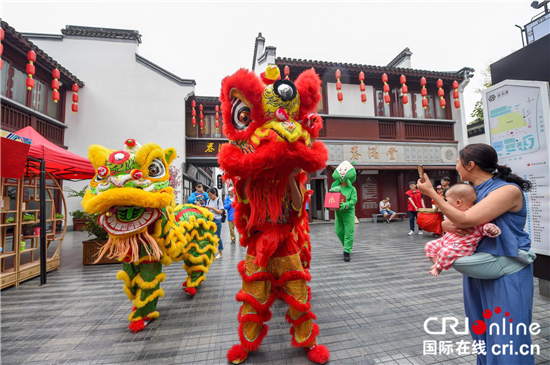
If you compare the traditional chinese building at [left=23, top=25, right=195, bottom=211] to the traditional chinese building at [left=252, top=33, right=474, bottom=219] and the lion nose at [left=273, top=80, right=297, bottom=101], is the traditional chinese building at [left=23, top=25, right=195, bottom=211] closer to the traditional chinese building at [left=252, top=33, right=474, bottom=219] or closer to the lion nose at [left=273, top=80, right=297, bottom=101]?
the traditional chinese building at [left=252, top=33, right=474, bottom=219]

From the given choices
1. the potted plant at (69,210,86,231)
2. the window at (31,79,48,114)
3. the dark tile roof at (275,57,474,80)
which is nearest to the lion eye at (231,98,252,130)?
the dark tile roof at (275,57,474,80)

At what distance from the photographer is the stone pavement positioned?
6.59 ft

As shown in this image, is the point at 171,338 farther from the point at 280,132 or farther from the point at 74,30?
the point at 74,30

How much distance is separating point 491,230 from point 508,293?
0.37 m

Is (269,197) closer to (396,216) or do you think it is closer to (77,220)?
(77,220)

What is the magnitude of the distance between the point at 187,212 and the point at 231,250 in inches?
118

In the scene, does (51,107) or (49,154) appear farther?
(51,107)

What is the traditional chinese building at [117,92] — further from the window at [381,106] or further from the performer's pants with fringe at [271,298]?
the performer's pants with fringe at [271,298]

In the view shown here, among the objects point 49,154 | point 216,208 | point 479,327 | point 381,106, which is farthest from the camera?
point 381,106

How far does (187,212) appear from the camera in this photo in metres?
3.35

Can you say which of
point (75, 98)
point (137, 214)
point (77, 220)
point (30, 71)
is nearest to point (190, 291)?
point (137, 214)

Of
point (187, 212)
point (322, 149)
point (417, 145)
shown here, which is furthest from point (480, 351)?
point (417, 145)

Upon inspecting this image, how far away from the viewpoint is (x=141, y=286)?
2414 mm

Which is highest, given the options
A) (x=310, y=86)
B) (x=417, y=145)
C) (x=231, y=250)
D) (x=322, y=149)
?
(x=417, y=145)
